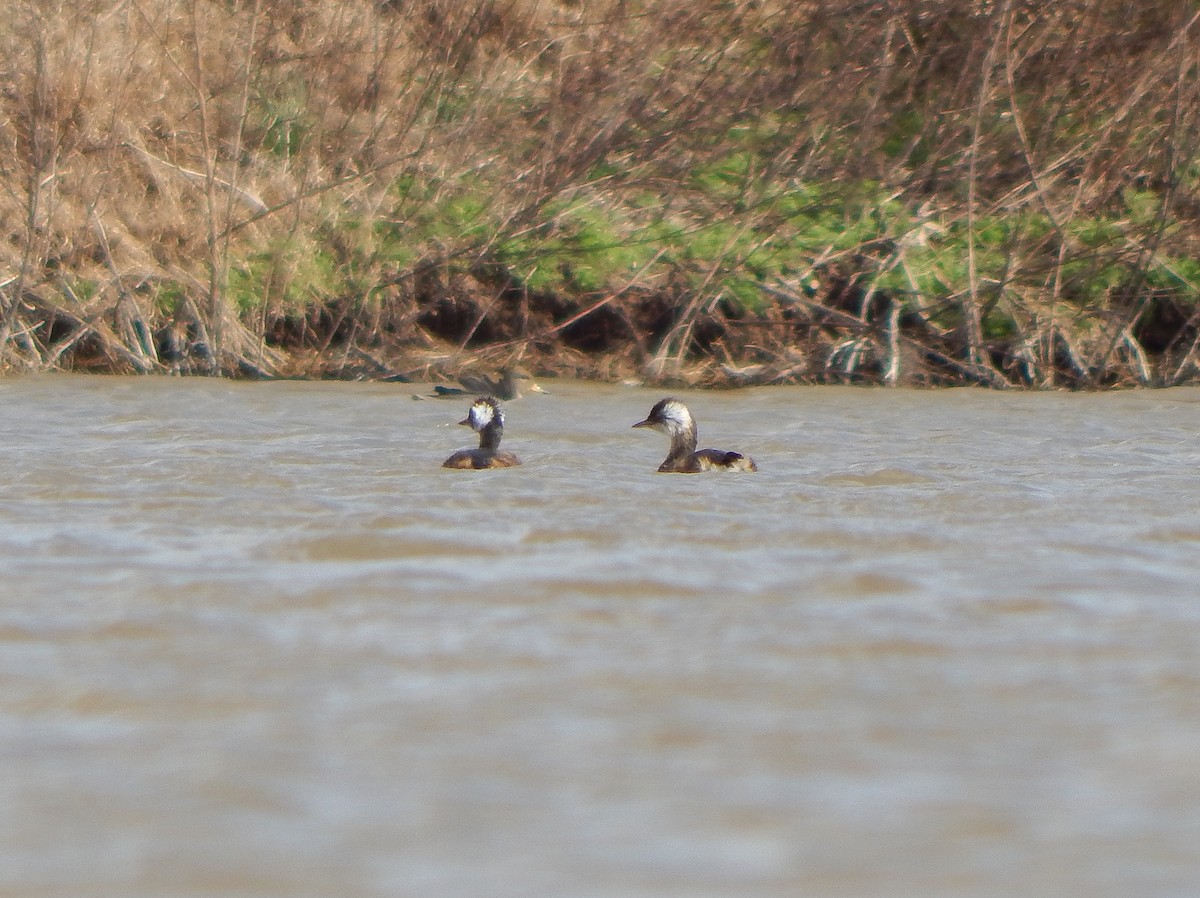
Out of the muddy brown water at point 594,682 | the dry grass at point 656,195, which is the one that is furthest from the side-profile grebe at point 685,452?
the dry grass at point 656,195

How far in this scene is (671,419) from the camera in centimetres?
910

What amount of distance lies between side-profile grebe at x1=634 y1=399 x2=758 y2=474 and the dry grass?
10.4 ft

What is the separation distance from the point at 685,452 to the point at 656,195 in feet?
17.0

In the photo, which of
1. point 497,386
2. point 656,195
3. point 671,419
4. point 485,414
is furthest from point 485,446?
point 656,195

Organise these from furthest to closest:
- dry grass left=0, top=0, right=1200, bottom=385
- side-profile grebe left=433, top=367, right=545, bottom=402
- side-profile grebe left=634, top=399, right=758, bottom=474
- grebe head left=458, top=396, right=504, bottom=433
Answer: dry grass left=0, top=0, right=1200, bottom=385 → side-profile grebe left=433, top=367, right=545, bottom=402 → grebe head left=458, top=396, right=504, bottom=433 → side-profile grebe left=634, top=399, right=758, bottom=474

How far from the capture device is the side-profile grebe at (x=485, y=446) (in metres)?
8.34

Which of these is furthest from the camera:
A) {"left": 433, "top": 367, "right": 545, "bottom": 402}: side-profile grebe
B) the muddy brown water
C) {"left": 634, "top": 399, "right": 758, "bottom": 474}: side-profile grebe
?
{"left": 433, "top": 367, "right": 545, "bottom": 402}: side-profile grebe

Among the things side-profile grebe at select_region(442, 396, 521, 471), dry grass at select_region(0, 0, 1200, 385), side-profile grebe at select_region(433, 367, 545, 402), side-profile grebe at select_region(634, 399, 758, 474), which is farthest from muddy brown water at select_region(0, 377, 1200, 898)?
dry grass at select_region(0, 0, 1200, 385)

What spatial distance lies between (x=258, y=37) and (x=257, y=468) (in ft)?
24.9

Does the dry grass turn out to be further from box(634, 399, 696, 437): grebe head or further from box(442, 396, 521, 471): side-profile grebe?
box(442, 396, 521, 471): side-profile grebe

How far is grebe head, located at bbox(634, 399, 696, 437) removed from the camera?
29.3 feet

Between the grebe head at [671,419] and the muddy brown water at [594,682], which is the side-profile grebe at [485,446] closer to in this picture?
the muddy brown water at [594,682]

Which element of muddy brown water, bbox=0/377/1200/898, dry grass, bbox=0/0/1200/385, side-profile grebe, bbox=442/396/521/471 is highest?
dry grass, bbox=0/0/1200/385

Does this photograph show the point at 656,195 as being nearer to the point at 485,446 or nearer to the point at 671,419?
the point at 671,419
